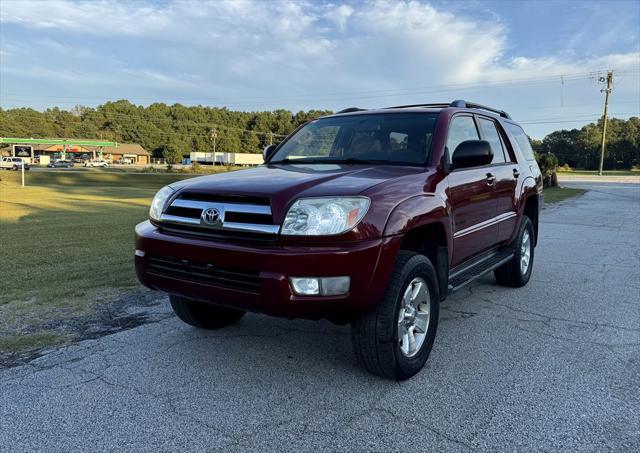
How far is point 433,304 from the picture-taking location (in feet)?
11.8

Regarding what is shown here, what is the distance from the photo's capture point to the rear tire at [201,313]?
13.5 ft

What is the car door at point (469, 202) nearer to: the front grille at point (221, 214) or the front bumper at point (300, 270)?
the front bumper at point (300, 270)

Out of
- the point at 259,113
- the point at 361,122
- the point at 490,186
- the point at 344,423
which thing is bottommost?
the point at 344,423

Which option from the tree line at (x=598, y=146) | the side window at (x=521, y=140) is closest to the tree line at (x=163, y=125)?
the tree line at (x=598, y=146)

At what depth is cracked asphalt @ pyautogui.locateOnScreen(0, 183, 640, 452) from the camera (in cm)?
265

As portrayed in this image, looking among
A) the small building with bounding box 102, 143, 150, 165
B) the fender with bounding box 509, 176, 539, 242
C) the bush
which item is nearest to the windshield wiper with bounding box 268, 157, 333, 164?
the fender with bounding box 509, 176, 539, 242

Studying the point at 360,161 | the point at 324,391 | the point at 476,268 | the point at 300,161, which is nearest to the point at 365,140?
the point at 360,161

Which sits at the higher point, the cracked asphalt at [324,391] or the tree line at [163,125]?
the tree line at [163,125]

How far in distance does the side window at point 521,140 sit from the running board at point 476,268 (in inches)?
53.7

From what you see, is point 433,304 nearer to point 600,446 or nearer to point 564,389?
point 564,389

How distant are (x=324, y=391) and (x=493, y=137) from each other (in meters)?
3.46

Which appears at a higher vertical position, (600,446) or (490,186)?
(490,186)

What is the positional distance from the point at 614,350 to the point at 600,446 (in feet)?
5.32

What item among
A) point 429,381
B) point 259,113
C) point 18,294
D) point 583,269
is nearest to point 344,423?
point 429,381
